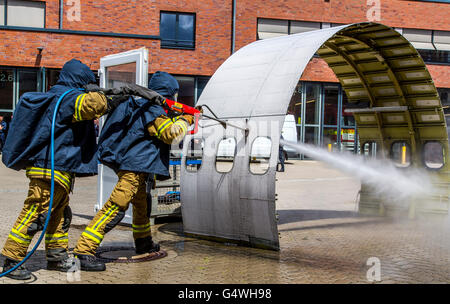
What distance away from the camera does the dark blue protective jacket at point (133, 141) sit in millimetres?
4965

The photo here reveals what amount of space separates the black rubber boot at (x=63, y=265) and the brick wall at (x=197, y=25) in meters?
15.5

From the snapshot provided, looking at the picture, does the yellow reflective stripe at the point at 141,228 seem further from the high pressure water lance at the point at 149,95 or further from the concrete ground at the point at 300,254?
the high pressure water lance at the point at 149,95

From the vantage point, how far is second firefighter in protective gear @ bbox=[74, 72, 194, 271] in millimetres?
4805

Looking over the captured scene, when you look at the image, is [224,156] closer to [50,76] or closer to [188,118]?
[188,118]

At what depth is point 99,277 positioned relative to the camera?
467cm

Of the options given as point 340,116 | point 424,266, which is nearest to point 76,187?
point 424,266

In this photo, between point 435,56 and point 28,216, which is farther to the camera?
point 435,56

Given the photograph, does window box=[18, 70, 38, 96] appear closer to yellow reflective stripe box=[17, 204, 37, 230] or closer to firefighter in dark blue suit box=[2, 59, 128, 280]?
firefighter in dark blue suit box=[2, 59, 128, 280]

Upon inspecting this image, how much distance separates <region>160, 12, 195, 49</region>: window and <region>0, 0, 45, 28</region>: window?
Result: 5.32m

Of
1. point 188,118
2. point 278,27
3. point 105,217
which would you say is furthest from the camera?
point 278,27

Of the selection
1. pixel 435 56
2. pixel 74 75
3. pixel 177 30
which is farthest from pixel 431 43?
pixel 74 75

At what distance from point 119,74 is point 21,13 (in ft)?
52.6

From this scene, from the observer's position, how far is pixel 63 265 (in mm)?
4789

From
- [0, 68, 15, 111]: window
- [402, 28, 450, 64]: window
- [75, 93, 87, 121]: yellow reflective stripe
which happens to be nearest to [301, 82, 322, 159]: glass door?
[402, 28, 450, 64]: window
